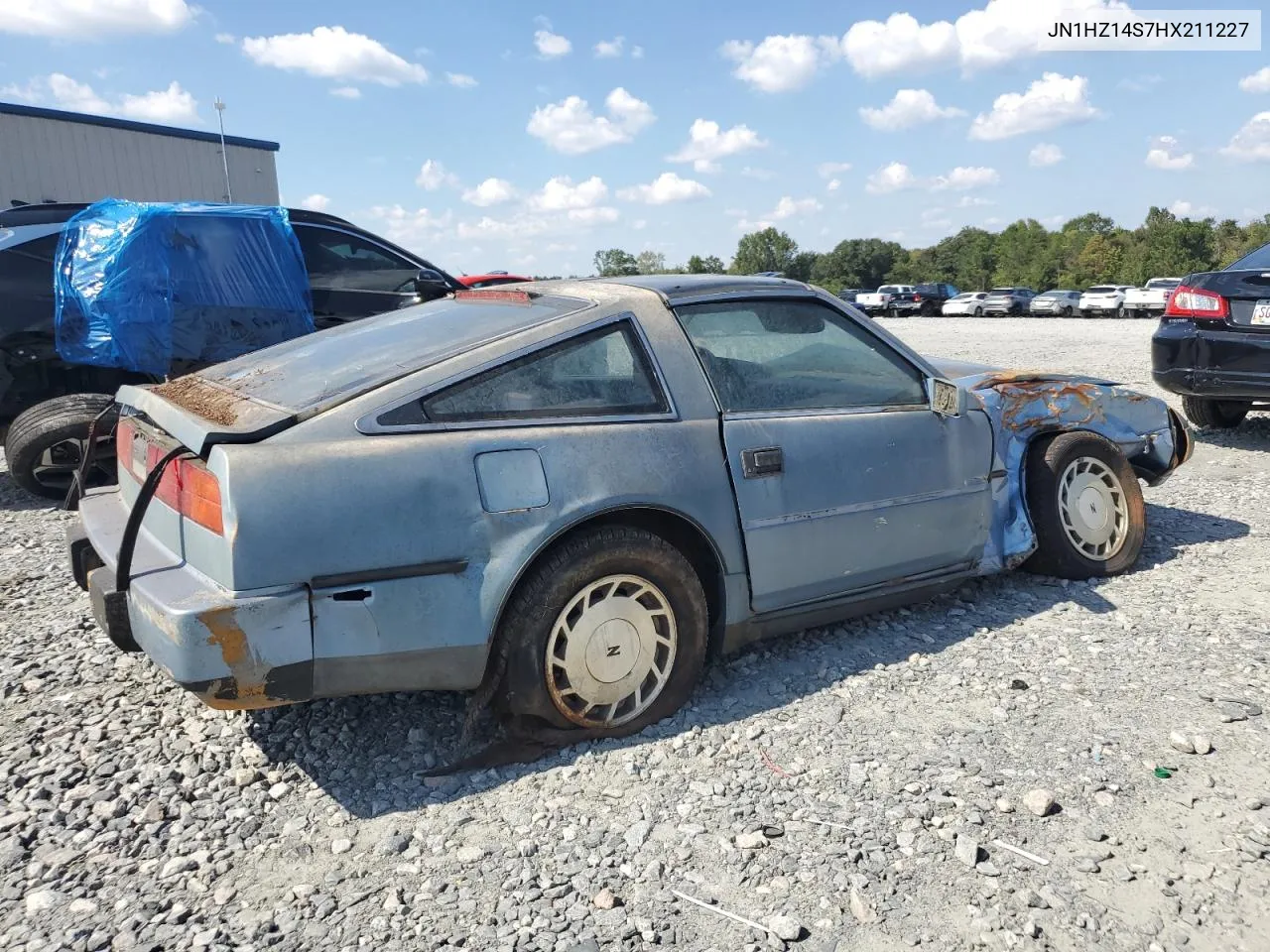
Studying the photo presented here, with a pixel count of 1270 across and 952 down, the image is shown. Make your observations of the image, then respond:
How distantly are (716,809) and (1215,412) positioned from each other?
728 centimetres

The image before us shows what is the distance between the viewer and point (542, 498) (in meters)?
2.72

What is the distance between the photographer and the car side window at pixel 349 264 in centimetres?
648

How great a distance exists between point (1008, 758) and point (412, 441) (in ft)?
6.50

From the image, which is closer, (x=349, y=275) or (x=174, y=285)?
(x=174, y=285)

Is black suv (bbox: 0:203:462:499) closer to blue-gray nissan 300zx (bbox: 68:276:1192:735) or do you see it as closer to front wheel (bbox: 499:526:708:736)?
blue-gray nissan 300zx (bbox: 68:276:1192:735)

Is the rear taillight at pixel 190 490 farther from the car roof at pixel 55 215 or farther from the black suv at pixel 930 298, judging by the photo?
the black suv at pixel 930 298

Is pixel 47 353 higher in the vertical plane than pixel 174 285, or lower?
lower

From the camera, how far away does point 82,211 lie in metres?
6.20

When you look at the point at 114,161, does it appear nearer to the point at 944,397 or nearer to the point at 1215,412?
the point at 1215,412

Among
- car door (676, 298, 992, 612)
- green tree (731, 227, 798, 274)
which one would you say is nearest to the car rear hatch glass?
car door (676, 298, 992, 612)

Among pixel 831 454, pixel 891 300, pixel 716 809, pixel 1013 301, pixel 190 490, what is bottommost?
pixel 716 809

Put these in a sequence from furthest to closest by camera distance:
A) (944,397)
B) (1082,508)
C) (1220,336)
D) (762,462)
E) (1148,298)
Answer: (1148,298)
(1220,336)
(1082,508)
(944,397)
(762,462)

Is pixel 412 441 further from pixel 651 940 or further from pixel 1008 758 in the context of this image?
pixel 1008 758

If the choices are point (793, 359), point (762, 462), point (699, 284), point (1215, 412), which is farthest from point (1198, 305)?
point (762, 462)
